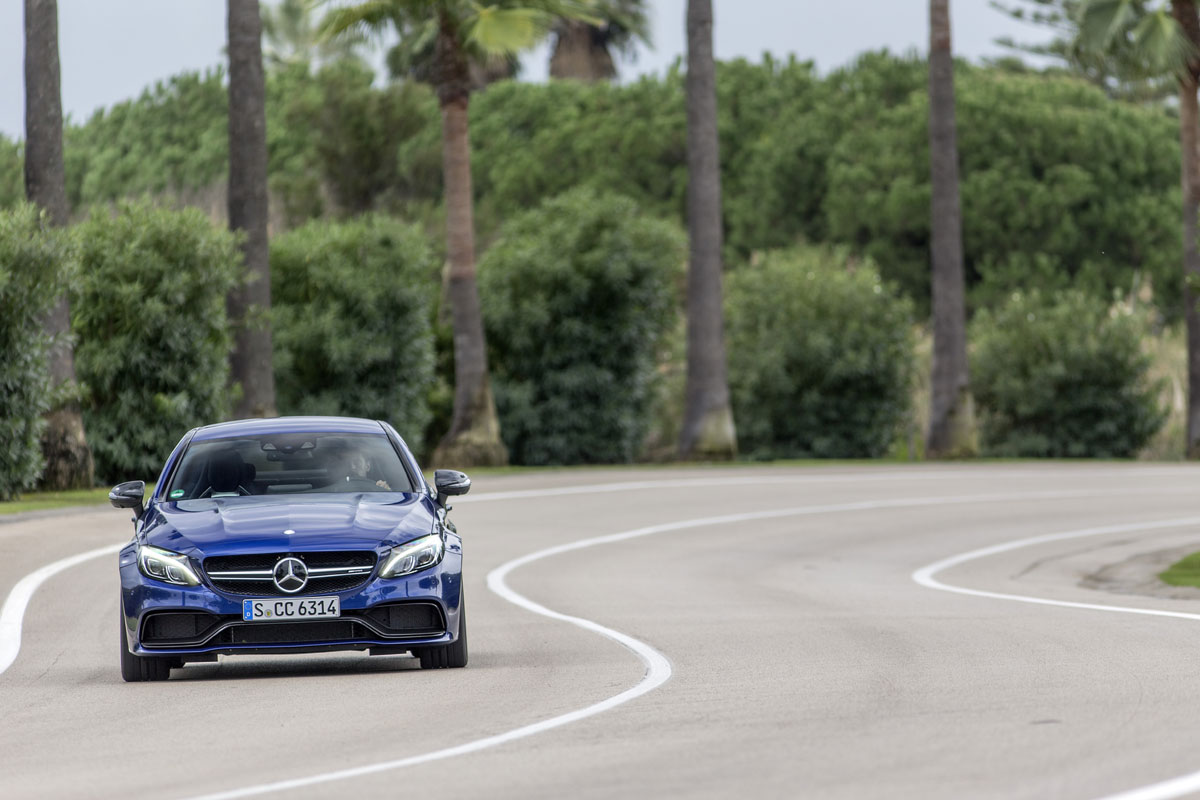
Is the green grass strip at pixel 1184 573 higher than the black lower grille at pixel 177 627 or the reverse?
the reverse

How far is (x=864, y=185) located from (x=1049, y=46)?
2221 centimetres

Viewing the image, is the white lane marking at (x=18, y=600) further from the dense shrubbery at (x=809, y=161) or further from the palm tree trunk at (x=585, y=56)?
the palm tree trunk at (x=585, y=56)

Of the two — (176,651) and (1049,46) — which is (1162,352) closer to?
(1049,46)

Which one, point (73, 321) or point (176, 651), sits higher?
point (73, 321)

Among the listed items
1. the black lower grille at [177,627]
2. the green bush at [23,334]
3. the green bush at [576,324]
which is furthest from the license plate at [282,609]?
the green bush at [576,324]

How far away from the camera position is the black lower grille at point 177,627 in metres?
10.8

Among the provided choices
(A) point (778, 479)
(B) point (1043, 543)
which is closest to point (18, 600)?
(B) point (1043, 543)

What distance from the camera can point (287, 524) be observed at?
10969 millimetres

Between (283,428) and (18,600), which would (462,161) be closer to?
(18,600)

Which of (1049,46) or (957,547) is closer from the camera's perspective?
(957,547)

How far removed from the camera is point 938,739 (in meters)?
8.16

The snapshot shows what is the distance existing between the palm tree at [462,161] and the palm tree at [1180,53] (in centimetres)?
1313

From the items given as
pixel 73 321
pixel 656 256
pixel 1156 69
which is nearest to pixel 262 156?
pixel 73 321

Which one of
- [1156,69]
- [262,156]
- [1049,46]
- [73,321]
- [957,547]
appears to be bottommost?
[957,547]
